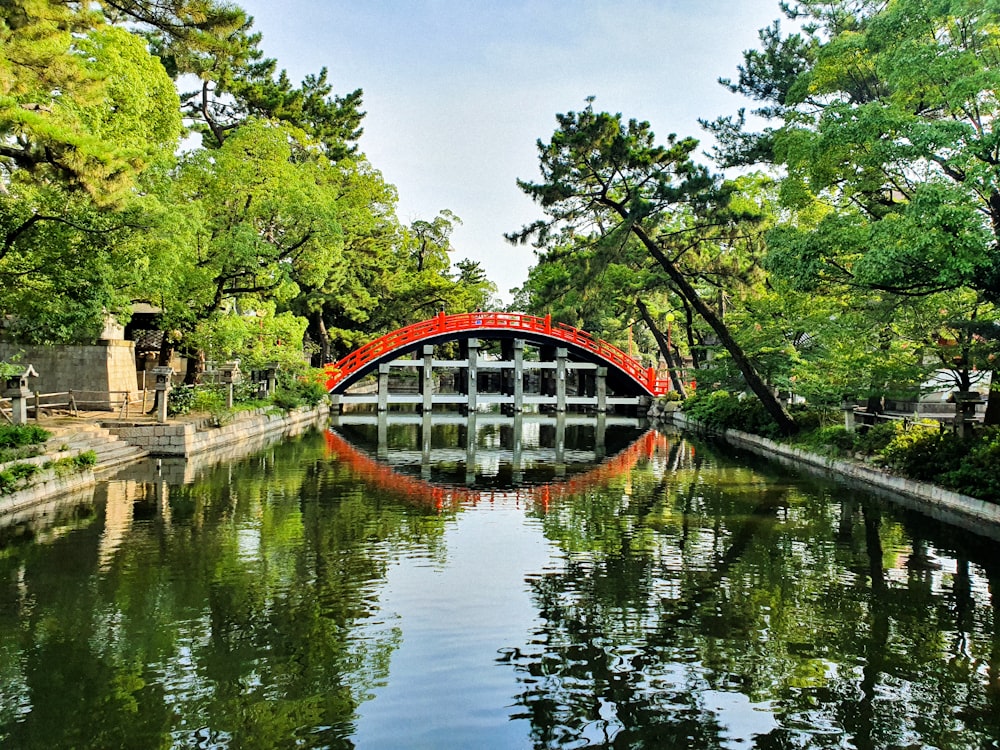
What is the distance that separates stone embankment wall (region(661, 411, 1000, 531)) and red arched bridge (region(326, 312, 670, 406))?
1491 cm

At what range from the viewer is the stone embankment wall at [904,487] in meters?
13.2

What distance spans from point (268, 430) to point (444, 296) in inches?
787

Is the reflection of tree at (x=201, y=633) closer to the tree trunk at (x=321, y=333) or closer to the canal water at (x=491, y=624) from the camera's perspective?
the canal water at (x=491, y=624)

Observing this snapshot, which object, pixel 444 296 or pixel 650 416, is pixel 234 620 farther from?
pixel 444 296

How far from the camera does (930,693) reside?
6391 mm

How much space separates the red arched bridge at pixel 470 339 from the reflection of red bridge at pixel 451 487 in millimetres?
13279

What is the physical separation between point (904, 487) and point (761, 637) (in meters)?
10.3

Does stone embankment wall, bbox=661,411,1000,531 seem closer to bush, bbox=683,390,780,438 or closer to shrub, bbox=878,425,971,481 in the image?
shrub, bbox=878,425,971,481

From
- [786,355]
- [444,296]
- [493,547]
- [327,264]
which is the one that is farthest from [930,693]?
[444,296]

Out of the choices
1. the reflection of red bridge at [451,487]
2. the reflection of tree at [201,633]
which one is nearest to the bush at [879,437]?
the reflection of red bridge at [451,487]

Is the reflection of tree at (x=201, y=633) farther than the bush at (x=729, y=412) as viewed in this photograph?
No

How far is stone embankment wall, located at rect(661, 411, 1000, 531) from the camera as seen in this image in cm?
1318

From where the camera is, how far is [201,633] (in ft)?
24.5

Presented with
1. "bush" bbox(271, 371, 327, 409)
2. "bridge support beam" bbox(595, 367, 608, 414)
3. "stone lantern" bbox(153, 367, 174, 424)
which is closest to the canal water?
"stone lantern" bbox(153, 367, 174, 424)
